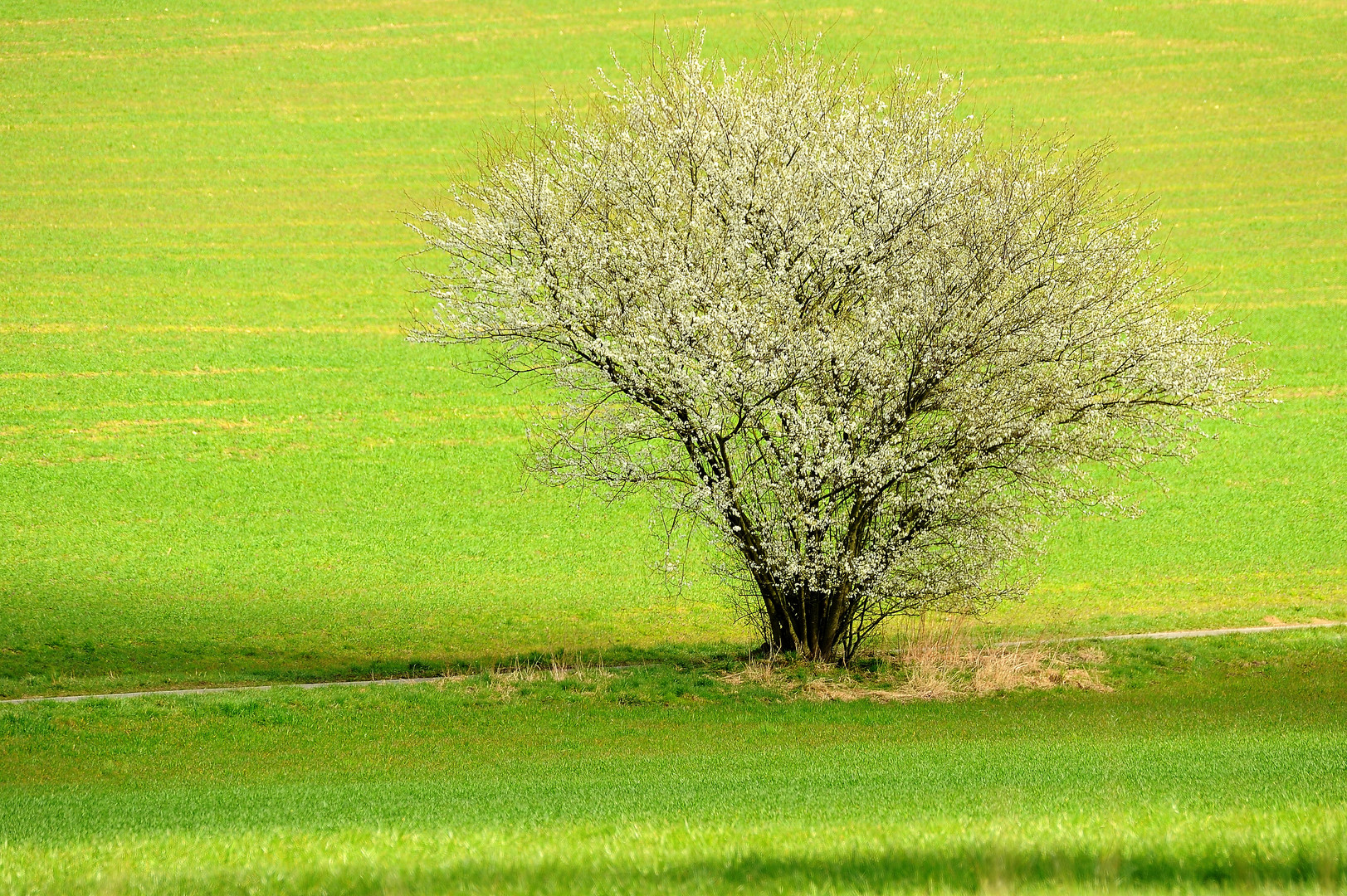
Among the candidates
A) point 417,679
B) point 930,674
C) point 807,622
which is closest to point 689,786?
point 930,674

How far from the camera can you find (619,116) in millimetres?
20875

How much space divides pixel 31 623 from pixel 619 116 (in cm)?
1656

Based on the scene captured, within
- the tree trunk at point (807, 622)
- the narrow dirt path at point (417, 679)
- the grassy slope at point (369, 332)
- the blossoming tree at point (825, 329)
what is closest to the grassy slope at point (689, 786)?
the narrow dirt path at point (417, 679)

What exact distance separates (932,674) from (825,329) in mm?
5871

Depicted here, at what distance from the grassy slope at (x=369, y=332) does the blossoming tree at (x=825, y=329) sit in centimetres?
760

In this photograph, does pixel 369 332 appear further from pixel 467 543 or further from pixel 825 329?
pixel 825 329

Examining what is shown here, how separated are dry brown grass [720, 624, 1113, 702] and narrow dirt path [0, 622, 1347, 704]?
0.91m

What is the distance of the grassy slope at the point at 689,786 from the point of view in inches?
264

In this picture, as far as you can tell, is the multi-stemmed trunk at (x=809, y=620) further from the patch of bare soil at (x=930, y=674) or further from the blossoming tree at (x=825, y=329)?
the patch of bare soil at (x=930, y=674)

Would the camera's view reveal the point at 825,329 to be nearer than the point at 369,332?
Yes

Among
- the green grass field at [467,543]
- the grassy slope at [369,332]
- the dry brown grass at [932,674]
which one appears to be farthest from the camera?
the grassy slope at [369,332]

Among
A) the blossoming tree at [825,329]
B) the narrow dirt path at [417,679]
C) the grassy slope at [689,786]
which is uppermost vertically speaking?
the blossoming tree at [825,329]

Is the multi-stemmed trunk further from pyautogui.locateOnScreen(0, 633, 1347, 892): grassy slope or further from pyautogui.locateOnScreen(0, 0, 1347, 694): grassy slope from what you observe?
pyautogui.locateOnScreen(0, 0, 1347, 694): grassy slope

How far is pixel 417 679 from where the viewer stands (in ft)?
68.9
